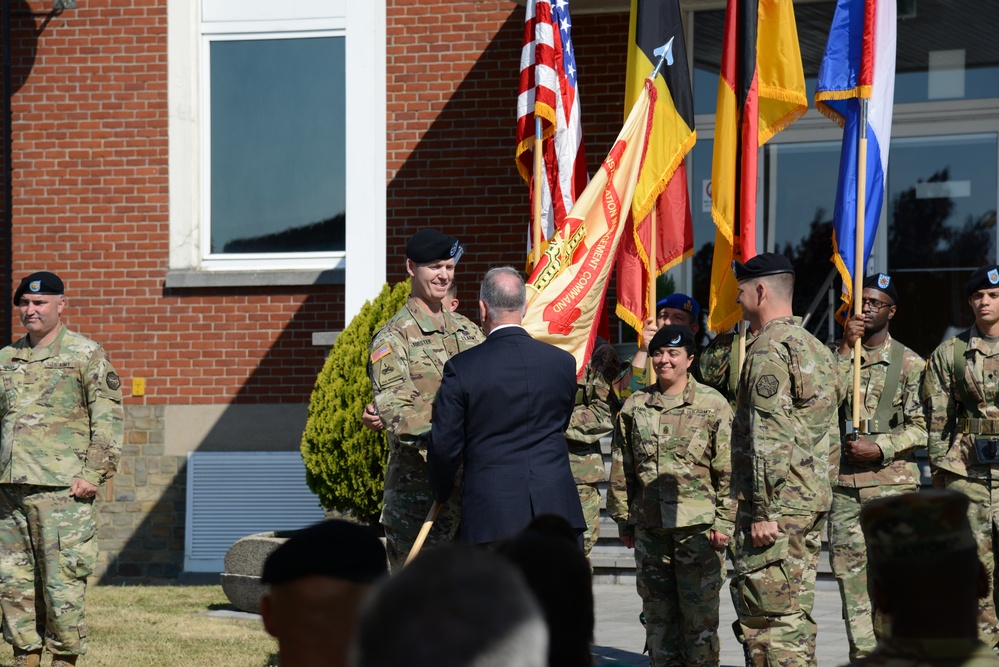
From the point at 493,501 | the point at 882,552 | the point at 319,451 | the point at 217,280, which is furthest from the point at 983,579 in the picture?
the point at 217,280

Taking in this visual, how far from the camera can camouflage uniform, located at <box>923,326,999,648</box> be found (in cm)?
688

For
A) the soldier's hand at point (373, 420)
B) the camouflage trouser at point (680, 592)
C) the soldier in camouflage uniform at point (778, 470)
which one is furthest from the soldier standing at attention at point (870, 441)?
the soldier's hand at point (373, 420)

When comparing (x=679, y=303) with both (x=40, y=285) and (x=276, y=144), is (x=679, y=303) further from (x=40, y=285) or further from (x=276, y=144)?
(x=276, y=144)

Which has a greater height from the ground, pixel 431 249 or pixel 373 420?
pixel 431 249

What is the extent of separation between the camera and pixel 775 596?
549 centimetres

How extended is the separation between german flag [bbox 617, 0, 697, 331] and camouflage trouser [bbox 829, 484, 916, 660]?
208 cm

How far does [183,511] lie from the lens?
12.0 metres

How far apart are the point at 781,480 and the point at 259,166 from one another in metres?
8.37

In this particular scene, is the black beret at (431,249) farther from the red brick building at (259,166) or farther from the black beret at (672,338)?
the red brick building at (259,166)

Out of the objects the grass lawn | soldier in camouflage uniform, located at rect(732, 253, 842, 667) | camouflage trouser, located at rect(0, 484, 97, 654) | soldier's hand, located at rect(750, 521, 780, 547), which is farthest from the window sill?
soldier's hand, located at rect(750, 521, 780, 547)

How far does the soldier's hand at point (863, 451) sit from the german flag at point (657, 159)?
1.96m

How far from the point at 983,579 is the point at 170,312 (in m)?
10.5

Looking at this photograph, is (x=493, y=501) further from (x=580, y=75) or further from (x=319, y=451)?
(x=580, y=75)

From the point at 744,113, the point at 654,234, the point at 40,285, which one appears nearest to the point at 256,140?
the point at 654,234
